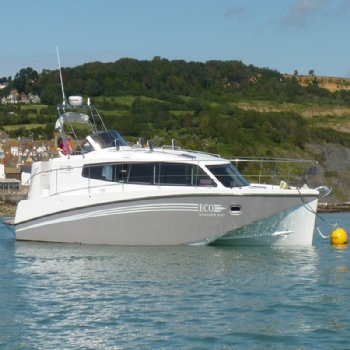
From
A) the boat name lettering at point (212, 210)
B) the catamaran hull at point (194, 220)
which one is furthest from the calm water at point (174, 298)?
the boat name lettering at point (212, 210)

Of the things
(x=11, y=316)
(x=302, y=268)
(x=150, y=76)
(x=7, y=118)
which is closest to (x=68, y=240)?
(x=302, y=268)

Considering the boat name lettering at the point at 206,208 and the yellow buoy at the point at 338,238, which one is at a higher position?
the boat name lettering at the point at 206,208

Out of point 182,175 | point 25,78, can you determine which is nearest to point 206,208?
point 182,175

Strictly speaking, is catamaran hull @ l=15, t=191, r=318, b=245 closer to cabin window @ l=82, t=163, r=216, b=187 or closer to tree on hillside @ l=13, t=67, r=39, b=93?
cabin window @ l=82, t=163, r=216, b=187

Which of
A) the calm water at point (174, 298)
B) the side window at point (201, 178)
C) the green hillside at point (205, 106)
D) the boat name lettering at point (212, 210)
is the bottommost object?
the calm water at point (174, 298)

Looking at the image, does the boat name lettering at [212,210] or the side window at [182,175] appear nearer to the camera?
the boat name lettering at [212,210]

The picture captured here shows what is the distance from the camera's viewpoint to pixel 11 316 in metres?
13.7

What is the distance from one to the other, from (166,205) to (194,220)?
74 centimetres

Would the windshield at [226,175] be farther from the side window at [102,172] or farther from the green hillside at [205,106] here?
the green hillside at [205,106]

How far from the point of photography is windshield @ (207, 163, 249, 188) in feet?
67.9

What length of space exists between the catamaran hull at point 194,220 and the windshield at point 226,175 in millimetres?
576

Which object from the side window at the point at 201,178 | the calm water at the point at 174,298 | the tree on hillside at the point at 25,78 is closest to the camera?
the calm water at the point at 174,298

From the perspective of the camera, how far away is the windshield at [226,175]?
815 inches

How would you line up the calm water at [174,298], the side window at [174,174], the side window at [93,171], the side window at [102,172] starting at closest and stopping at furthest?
the calm water at [174,298] → the side window at [174,174] → the side window at [102,172] → the side window at [93,171]
